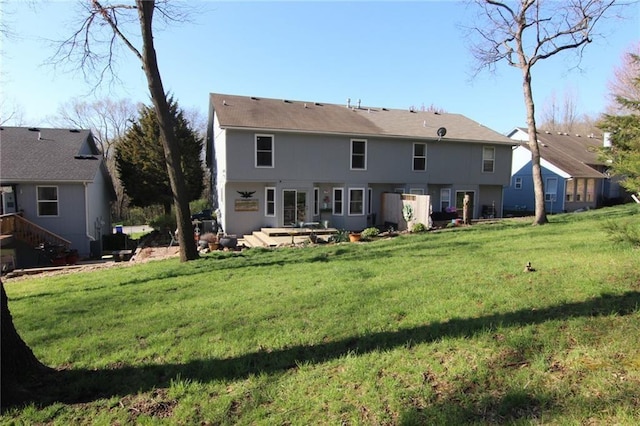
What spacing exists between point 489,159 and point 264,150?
1321 cm

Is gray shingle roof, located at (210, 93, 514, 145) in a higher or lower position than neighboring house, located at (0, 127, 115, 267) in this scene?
higher

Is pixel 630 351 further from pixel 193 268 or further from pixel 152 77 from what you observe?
pixel 152 77

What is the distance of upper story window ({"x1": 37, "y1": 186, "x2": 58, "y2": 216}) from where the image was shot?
17562mm

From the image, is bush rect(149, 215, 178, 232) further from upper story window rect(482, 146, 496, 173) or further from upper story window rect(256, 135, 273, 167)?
upper story window rect(482, 146, 496, 173)

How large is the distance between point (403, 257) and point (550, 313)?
469cm

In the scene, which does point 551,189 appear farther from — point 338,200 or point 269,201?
point 269,201

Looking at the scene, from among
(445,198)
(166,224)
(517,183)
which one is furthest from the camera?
(517,183)

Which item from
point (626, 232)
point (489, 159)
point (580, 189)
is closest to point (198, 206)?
point (489, 159)

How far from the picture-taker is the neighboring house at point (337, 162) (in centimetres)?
1795

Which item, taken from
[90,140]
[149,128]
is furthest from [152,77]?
[149,128]

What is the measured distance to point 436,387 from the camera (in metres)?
3.24

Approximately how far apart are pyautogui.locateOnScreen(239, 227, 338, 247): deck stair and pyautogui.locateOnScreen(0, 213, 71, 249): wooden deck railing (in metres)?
8.11

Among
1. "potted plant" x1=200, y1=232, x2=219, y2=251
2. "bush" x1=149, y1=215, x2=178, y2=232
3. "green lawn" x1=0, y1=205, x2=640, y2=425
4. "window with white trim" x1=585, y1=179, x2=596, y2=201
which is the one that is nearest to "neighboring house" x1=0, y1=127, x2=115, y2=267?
"bush" x1=149, y1=215, x2=178, y2=232

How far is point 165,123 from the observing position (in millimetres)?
10617
